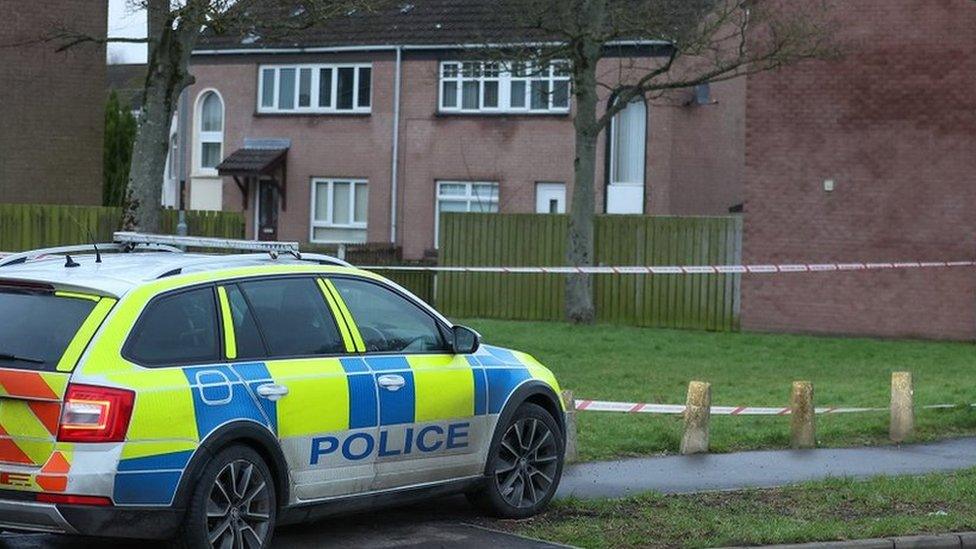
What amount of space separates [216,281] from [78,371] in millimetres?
1041

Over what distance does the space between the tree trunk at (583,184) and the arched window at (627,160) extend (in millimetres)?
7498

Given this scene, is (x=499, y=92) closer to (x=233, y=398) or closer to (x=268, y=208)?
(x=268, y=208)

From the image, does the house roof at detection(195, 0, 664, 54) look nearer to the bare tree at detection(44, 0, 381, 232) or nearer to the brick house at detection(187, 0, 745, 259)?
the brick house at detection(187, 0, 745, 259)

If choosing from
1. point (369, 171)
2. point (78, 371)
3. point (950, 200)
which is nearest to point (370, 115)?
point (369, 171)

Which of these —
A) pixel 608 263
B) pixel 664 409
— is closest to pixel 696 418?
pixel 664 409

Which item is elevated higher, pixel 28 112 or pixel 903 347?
pixel 28 112

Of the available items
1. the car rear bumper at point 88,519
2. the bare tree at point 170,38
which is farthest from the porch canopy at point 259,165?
the car rear bumper at point 88,519

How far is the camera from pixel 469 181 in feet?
122

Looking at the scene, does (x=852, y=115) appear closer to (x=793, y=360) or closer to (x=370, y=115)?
(x=793, y=360)

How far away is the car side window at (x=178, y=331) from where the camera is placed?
7727 mm

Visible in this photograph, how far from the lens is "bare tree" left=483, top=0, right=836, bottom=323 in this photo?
2542 cm

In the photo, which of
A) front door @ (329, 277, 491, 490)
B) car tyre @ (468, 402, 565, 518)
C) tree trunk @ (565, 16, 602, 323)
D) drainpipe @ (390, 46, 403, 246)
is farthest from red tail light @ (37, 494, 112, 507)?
drainpipe @ (390, 46, 403, 246)

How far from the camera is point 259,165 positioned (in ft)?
126

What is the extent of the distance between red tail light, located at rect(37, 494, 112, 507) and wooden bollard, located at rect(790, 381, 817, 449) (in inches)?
277
